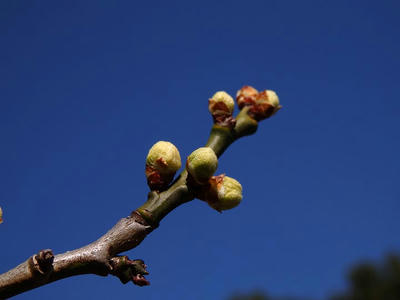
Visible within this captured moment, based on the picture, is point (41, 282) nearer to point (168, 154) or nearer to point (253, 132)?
point (168, 154)

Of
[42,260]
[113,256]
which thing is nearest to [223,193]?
[113,256]

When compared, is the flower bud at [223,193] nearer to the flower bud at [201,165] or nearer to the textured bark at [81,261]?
the flower bud at [201,165]

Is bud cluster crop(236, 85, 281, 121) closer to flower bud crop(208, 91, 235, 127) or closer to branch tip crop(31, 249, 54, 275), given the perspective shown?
flower bud crop(208, 91, 235, 127)

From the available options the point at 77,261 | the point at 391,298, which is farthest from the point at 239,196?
the point at 391,298

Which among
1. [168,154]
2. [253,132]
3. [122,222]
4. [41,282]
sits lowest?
[41,282]

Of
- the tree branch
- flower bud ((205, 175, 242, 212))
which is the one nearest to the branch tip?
the tree branch
